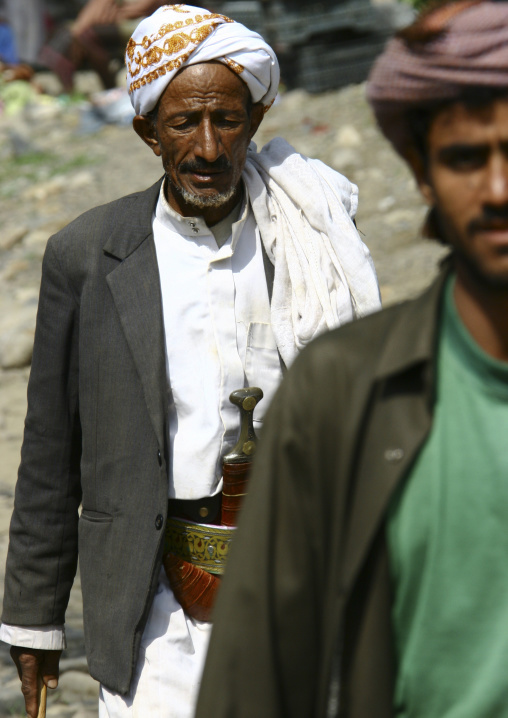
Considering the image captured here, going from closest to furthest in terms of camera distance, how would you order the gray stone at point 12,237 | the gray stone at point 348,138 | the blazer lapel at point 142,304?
the blazer lapel at point 142,304
the gray stone at point 12,237
the gray stone at point 348,138

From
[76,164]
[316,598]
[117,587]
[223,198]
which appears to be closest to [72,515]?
[117,587]

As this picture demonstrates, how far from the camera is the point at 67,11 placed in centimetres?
1856

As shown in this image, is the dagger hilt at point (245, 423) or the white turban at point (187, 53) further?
the white turban at point (187, 53)

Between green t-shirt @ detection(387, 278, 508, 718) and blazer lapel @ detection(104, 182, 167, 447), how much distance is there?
4.19 ft

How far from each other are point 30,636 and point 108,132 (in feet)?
35.5

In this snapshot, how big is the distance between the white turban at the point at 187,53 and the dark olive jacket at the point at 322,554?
173cm

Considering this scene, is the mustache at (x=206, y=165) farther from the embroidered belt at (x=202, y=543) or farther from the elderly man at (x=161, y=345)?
the embroidered belt at (x=202, y=543)

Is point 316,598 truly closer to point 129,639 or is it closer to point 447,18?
point 447,18

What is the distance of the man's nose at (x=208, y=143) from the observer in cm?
296

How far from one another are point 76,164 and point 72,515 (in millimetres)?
9502

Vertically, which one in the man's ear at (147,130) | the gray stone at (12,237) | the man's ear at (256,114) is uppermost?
the gray stone at (12,237)

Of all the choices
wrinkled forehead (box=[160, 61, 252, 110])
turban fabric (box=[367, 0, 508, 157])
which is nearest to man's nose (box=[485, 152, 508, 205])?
turban fabric (box=[367, 0, 508, 157])

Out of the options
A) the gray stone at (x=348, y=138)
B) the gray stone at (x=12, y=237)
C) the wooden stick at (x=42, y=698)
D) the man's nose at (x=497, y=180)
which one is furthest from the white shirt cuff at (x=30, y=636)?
the gray stone at (x=348, y=138)

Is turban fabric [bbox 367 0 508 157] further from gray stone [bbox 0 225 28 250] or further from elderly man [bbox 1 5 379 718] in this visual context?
gray stone [bbox 0 225 28 250]
